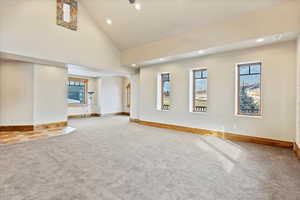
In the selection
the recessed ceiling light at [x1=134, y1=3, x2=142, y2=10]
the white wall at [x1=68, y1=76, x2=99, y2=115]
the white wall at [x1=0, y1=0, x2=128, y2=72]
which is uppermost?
the recessed ceiling light at [x1=134, y1=3, x2=142, y2=10]

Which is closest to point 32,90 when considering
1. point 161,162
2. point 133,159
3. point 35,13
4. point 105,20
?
point 35,13

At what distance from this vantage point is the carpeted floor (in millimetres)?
2037

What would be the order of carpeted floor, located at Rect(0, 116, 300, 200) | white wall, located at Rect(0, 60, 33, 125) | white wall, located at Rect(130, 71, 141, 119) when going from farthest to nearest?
white wall, located at Rect(130, 71, 141, 119) < white wall, located at Rect(0, 60, 33, 125) < carpeted floor, located at Rect(0, 116, 300, 200)

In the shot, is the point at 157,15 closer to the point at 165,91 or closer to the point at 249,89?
the point at 165,91

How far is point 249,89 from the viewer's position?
191 inches

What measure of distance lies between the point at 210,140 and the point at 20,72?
7008 millimetres

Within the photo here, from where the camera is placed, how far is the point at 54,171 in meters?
2.64

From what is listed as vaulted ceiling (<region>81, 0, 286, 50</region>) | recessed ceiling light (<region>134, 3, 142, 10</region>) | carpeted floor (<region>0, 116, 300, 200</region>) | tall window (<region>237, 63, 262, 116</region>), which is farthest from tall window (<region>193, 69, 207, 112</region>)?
recessed ceiling light (<region>134, 3, 142, 10</region>)

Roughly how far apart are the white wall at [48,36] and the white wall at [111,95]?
375cm

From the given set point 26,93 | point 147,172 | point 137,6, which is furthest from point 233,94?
point 26,93

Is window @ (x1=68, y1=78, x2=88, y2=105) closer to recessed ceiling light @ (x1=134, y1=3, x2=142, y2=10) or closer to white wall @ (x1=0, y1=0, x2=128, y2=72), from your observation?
white wall @ (x1=0, y1=0, x2=128, y2=72)

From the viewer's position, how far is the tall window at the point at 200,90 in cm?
584

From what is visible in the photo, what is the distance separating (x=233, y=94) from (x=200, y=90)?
49.4 inches

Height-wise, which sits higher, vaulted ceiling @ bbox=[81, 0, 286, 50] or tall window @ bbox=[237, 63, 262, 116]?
vaulted ceiling @ bbox=[81, 0, 286, 50]
